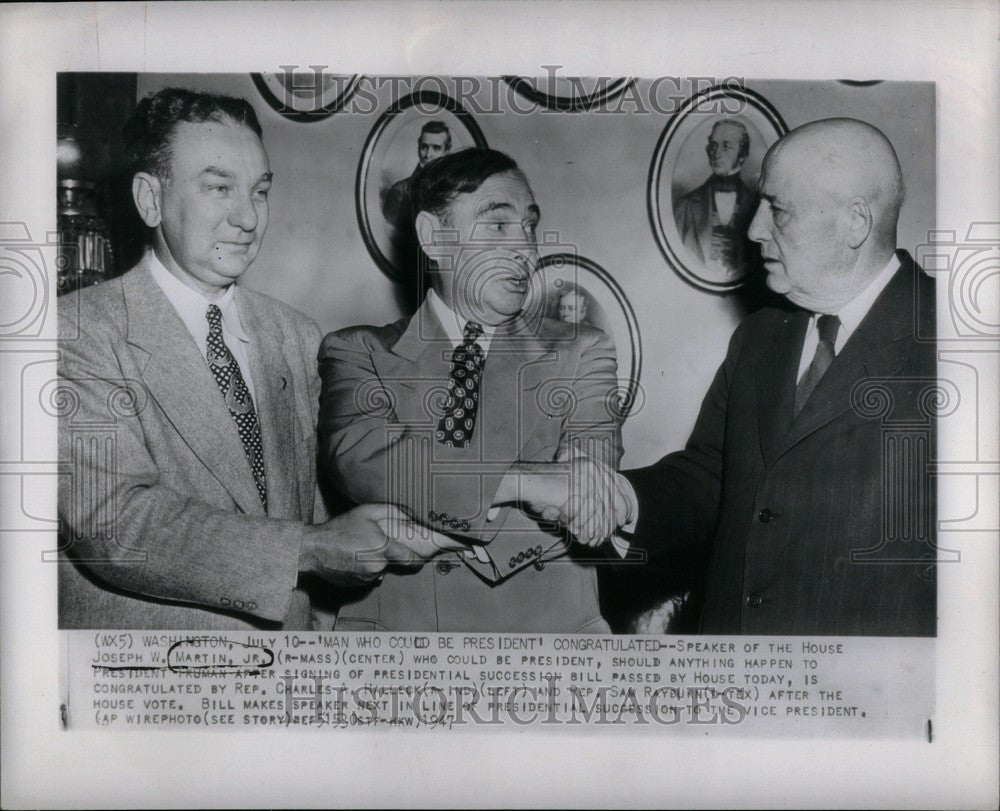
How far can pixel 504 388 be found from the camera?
2682 millimetres

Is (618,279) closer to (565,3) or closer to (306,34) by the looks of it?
(565,3)

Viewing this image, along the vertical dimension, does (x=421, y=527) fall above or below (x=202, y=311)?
below

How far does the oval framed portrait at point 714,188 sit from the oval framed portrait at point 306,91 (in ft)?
2.69

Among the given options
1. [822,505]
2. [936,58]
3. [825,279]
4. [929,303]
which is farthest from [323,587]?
[936,58]

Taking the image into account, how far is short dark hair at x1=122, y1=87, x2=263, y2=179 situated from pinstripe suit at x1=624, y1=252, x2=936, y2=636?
137cm

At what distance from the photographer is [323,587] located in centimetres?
269

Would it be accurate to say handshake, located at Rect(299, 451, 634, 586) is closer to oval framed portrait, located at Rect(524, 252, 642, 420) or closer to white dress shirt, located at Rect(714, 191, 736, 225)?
oval framed portrait, located at Rect(524, 252, 642, 420)

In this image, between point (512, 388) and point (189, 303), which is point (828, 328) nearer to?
point (512, 388)

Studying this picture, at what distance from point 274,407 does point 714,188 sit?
124 centimetres

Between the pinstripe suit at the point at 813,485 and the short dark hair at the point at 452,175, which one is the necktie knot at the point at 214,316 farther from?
the pinstripe suit at the point at 813,485

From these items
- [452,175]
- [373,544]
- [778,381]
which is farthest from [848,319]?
[373,544]

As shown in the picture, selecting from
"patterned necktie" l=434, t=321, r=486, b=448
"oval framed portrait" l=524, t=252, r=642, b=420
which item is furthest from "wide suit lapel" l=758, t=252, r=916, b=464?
"patterned necktie" l=434, t=321, r=486, b=448

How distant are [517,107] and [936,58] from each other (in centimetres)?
106

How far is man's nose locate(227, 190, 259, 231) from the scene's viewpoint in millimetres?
2674
